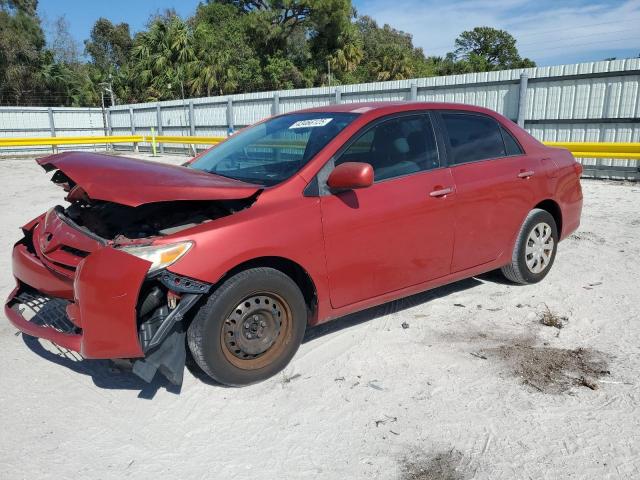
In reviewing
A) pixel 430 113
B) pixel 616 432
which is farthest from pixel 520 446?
pixel 430 113

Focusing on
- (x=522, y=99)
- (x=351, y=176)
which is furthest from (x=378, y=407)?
(x=522, y=99)

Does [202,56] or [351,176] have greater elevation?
[202,56]

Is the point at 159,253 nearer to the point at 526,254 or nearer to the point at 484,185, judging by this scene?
the point at 484,185

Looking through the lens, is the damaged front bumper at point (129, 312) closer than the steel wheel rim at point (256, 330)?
Yes

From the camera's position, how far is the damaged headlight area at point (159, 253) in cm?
281

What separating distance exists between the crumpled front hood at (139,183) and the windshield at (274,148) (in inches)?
15.3

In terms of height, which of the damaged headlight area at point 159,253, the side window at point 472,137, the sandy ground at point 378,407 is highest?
the side window at point 472,137

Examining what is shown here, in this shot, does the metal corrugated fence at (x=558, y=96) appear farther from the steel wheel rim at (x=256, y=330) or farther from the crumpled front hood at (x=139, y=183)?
the crumpled front hood at (x=139, y=183)

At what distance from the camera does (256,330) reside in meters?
3.21

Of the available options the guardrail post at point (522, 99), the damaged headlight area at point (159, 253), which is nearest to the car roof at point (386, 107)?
the damaged headlight area at point (159, 253)

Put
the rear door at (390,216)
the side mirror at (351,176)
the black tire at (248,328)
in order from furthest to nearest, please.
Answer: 1. the rear door at (390,216)
2. the side mirror at (351,176)
3. the black tire at (248,328)

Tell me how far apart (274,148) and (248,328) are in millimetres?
1432

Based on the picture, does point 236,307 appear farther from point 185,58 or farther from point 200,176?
point 185,58

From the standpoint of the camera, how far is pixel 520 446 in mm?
2664
